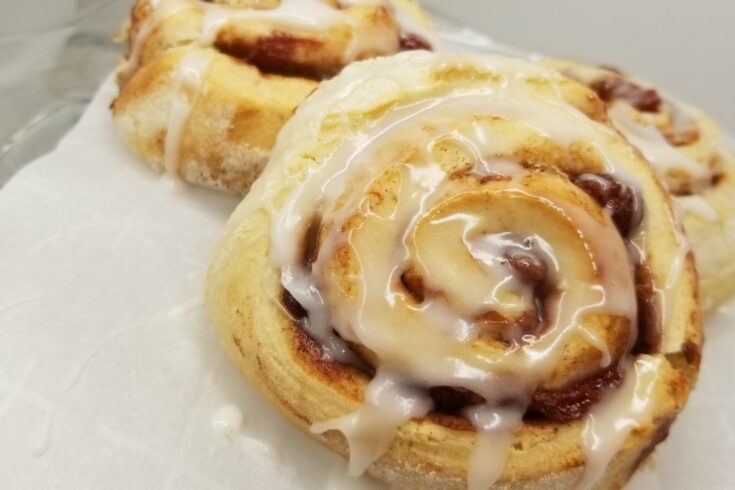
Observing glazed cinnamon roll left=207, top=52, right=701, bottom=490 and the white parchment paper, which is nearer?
glazed cinnamon roll left=207, top=52, right=701, bottom=490

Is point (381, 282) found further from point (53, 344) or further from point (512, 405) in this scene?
point (53, 344)

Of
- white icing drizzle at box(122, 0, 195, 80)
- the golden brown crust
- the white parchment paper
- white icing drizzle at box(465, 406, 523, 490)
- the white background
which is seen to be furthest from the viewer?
the white background

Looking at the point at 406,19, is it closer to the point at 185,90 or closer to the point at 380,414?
the point at 185,90

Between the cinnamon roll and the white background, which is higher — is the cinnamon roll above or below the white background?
above

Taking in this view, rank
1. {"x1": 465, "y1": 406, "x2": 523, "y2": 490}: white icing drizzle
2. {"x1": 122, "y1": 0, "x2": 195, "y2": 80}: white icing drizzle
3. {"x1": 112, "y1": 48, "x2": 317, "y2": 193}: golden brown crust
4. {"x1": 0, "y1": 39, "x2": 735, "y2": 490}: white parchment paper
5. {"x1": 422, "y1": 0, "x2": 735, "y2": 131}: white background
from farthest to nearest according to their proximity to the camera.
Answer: {"x1": 422, "y1": 0, "x2": 735, "y2": 131}: white background → {"x1": 122, "y1": 0, "x2": 195, "y2": 80}: white icing drizzle → {"x1": 112, "y1": 48, "x2": 317, "y2": 193}: golden brown crust → {"x1": 0, "y1": 39, "x2": 735, "y2": 490}: white parchment paper → {"x1": 465, "y1": 406, "x2": 523, "y2": 490}: white icing drizzle

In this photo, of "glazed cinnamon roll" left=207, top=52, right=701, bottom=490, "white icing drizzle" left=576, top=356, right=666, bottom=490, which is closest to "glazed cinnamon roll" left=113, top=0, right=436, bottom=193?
"glazed cinnamon roll" left=207, top=52, right=701, bottom=490

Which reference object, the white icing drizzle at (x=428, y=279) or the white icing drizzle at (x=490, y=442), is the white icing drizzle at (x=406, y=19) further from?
the white icing drizzle at (x=490, y=442)

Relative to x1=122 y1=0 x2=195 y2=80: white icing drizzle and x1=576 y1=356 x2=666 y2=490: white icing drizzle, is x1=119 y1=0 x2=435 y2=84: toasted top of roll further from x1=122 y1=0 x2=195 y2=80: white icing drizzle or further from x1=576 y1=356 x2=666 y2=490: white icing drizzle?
x1=576 y1=356 x2=666 y2=490: white icing drizzle
